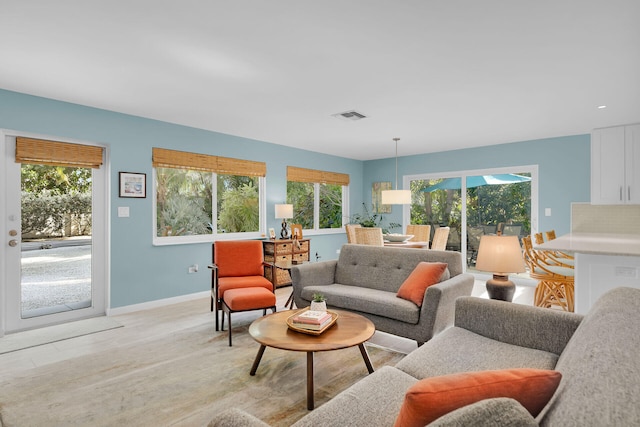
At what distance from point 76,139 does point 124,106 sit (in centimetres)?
63

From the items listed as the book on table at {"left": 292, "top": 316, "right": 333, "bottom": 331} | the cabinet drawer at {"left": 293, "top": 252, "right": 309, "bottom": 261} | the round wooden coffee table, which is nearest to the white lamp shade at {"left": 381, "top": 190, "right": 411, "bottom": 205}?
the cabinet drawer at {"left": 293, "top": 252, "right": 309, "bottom": 261}

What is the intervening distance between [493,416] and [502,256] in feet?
7.06

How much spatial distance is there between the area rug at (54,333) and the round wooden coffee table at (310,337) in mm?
2121

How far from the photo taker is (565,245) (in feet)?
8.43

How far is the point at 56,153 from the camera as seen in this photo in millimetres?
3805

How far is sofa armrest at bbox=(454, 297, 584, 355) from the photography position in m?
1.89

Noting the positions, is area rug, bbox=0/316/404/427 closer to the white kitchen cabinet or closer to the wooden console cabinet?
the wooden console cabinet

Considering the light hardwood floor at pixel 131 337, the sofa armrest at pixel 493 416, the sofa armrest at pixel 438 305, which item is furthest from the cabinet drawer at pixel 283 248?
the sofa armrest at pixel 493 416

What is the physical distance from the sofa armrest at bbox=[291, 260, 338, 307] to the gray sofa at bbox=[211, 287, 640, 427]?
174 cm

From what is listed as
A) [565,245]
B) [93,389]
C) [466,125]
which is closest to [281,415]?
[93,389]

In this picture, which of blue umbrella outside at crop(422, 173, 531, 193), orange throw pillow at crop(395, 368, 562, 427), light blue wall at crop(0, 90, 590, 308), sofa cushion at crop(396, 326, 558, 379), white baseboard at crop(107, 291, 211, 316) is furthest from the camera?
blue umbrella outside at crop(422, 173, 531, 193)

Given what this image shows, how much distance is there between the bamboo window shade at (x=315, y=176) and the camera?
6.38 meters

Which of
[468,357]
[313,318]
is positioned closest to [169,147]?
[313,318]

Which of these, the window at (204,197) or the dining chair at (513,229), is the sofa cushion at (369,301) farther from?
the dining chair at (513,229)
